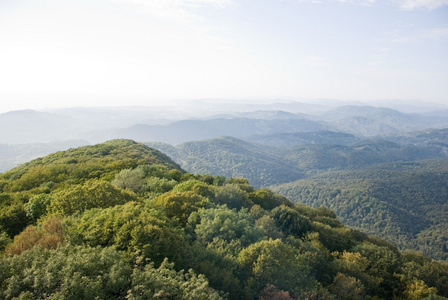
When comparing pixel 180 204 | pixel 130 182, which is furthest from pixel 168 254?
pixel 130 182

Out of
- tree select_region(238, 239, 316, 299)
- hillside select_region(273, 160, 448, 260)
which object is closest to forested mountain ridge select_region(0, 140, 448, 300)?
tree select_region(238, 239, 316, 299)

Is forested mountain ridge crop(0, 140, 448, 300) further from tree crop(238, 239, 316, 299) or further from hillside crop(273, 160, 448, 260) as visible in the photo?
hillside crop(273, 160, 448, 260)

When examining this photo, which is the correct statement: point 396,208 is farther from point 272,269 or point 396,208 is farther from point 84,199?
point 84,199

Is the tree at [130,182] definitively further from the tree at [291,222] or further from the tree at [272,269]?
the tree at [272,269]

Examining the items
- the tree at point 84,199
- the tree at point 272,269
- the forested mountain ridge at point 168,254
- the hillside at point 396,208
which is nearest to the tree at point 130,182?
the forested mountain ridge at point 168,254

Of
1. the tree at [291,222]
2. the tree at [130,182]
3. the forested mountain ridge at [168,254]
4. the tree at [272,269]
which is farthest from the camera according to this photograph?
the tree at [291,222]

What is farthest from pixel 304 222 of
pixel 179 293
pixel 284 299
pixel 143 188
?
pixel 179 293
